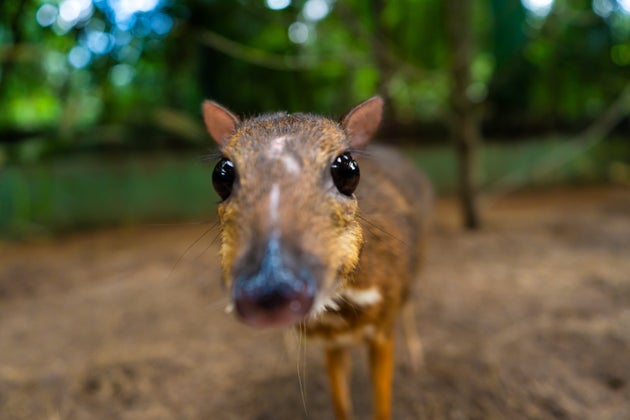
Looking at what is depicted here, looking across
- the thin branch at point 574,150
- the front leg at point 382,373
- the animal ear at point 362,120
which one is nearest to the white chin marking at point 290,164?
the animal ear at point 362,120

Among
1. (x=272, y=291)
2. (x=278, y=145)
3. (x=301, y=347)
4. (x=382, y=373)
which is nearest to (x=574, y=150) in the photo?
(x=301, y=347)

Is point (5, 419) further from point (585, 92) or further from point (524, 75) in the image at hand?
point (585, 92)

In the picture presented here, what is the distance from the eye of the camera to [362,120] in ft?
6.78

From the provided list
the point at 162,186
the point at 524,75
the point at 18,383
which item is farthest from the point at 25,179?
the point at 524,75

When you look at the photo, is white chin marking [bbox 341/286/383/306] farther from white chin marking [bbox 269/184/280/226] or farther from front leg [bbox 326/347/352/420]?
white chin marking [bbox 269/184/280/226]

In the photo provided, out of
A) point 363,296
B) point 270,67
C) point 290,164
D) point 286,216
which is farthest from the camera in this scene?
point 270,67

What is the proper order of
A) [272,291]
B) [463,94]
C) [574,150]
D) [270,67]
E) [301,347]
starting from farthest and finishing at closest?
[574,150] < [270,67] < [463,94] < [301,347] < [272,291]

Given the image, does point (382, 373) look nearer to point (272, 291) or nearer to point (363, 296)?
point (363, 296)

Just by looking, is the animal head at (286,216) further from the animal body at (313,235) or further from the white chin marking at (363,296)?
the white chin marking at (363,296)

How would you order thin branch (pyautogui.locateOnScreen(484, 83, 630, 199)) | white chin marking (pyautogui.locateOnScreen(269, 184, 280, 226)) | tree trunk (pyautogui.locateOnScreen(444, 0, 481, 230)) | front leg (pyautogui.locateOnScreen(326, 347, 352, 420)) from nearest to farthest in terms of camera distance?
white chin marking (pyautogui.locateOnScreen(269, 184, 280, 226))
front leg (pyautogui.locateOnScreen(326, 347, 352, 420))
tree trunk (pyautogui.locateOnScreen(444, 0, 481, 230))
thin branch (pyautogui.locateOnScreen(484, 83, 630, 199))

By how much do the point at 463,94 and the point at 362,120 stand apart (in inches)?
156

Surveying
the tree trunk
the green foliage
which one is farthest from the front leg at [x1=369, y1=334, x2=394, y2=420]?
the tree trunk

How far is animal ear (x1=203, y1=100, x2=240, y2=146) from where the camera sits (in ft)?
6.63

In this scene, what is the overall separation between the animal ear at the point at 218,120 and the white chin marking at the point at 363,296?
835 millimetres
